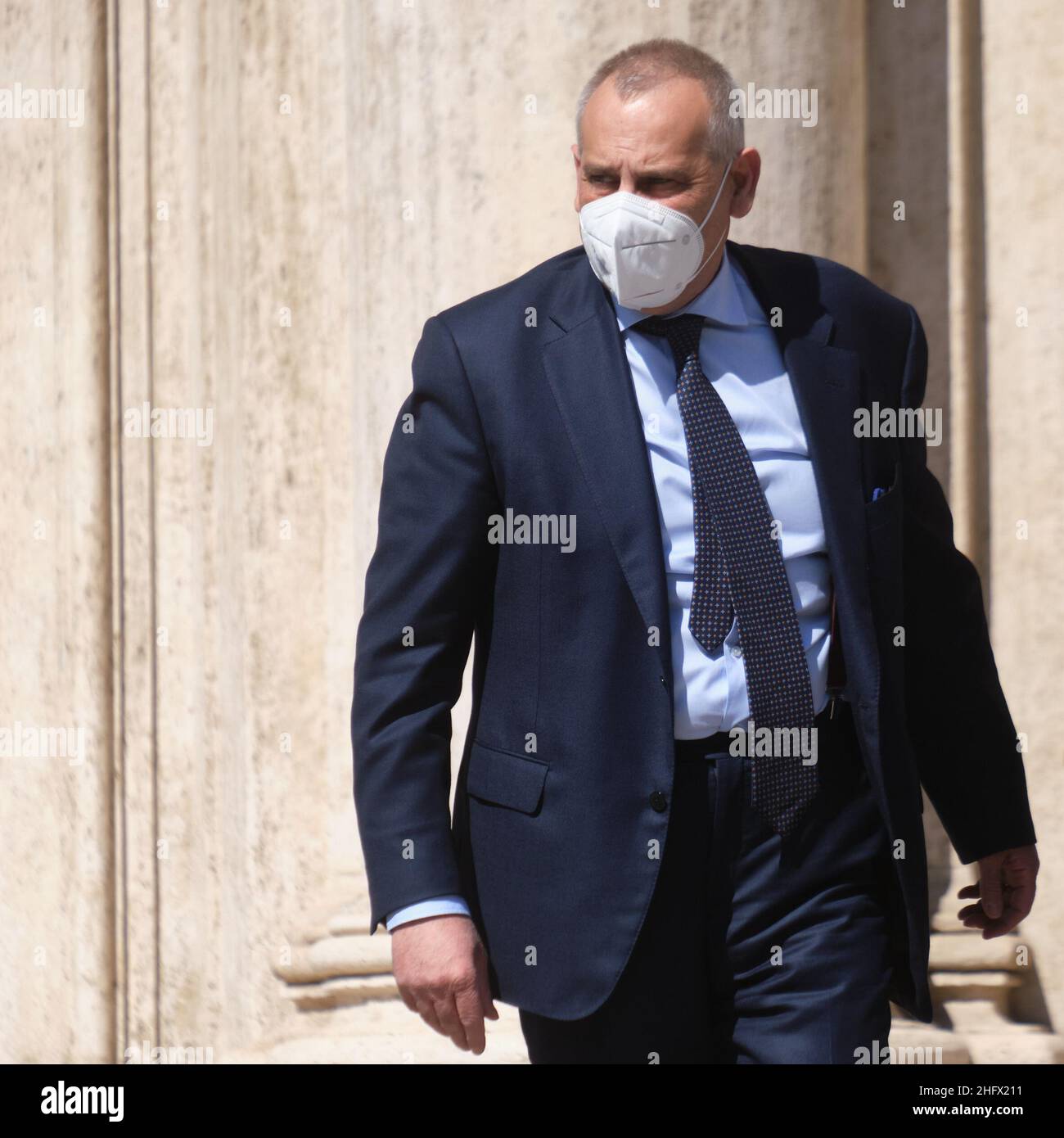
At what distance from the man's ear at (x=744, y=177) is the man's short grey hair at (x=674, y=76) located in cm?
3

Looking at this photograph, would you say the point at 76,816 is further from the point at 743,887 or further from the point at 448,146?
the point at 743,887

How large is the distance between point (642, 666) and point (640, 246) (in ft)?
1.93

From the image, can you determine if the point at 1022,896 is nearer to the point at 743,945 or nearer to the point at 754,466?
the point at 743,945

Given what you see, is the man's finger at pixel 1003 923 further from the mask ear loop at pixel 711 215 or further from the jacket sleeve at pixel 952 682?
the mask ear loop at pixel 711 215

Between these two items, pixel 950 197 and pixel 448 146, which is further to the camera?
pixel 950 197

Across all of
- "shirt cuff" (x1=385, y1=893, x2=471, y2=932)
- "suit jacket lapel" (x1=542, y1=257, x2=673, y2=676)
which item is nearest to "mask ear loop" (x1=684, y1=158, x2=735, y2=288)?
"suit jacket lapel" (x1=542, y1=257, x2=673, y2=676)

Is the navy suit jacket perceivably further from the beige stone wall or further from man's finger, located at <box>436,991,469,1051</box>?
the beige stone wall

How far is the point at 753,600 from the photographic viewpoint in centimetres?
237

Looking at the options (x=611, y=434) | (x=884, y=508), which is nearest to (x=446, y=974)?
(x=611, y=434)

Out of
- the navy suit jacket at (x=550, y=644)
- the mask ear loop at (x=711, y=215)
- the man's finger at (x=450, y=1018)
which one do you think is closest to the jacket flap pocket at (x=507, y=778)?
the navy suit jacket at (x=550, y=644)

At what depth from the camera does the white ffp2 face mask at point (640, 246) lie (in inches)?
94.3
